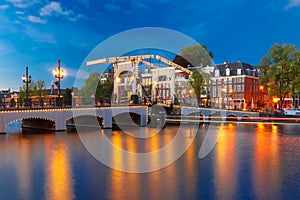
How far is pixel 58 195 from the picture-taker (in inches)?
330

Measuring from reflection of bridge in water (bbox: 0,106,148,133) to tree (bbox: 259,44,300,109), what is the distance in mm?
26782

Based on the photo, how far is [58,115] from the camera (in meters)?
26.0

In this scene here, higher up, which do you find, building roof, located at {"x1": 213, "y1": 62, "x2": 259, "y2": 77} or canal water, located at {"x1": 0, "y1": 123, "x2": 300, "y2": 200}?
building roof, located at {"x1": 213, "y1": 62, "x2": 259, "y2": 77}

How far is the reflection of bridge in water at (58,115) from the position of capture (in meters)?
23.6

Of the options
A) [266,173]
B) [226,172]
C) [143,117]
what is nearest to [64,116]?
[143,117]

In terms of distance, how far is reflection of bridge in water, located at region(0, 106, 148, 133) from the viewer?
23.6m

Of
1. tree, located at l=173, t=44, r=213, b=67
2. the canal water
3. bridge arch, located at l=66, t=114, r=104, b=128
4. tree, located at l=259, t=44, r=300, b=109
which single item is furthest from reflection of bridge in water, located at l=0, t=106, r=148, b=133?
tree, located at l=173, t=44, r=213, b=67

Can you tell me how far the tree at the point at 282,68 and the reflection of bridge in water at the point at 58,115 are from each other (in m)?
26.8

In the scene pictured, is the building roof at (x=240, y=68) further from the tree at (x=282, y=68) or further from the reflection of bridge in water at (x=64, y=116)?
the reflection of bridge in water at (x=64, y=116)

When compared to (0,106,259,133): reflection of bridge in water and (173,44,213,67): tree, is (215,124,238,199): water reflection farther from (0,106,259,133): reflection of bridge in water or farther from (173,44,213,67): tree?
(173,44,213,67): tree

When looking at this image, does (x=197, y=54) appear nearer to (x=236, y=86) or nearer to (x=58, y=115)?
(x=236, y=86)

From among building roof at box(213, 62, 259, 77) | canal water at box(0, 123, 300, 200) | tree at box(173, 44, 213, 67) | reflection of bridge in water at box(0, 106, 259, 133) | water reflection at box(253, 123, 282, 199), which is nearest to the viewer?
canal water at box(0, 123, 300, 200)

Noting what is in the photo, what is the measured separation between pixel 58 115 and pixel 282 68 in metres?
A: 38.1

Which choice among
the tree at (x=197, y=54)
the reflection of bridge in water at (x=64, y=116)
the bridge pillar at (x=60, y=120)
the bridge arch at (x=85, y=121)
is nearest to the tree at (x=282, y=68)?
the tree at (x=197, y=54)
